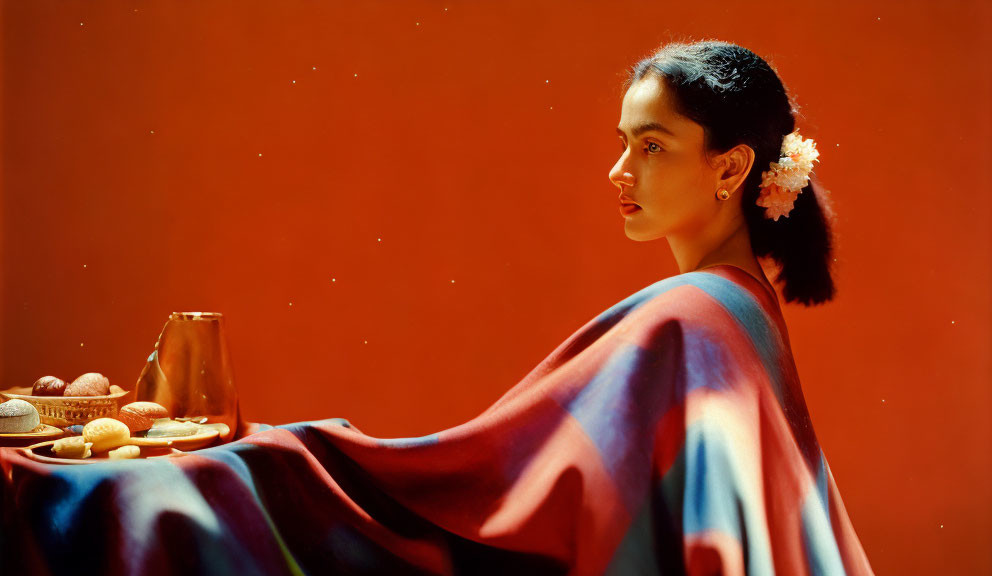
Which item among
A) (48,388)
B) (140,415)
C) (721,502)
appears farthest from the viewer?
(48,388)

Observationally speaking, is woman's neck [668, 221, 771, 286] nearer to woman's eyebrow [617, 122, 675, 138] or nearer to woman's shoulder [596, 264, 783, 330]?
woman's shoulder [596, 264, 783, 330]

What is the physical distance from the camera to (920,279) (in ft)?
6.75

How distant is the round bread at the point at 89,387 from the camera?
119cm

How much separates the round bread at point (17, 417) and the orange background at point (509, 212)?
0.88 metres

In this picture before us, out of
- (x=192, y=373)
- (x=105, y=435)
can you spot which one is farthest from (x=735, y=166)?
(x=105, y=435)

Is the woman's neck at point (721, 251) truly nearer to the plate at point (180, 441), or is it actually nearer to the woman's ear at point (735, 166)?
the woman's ear at point (735, 166)

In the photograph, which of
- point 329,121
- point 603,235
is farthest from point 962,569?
point 329,121

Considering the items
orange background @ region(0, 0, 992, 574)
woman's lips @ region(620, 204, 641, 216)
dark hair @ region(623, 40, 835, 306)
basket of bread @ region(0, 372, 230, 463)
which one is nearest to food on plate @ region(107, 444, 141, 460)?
basket of bread @ region(0, 372, 230, 463)

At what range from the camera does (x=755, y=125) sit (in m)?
1.18

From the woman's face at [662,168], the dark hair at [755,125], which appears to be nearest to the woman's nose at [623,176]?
the woman's face at [662,168]

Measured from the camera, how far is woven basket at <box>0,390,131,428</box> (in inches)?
46.1

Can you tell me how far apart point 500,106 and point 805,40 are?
2.54 feet

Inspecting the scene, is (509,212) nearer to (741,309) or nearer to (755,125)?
(755,125)

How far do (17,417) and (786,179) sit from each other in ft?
3.58
